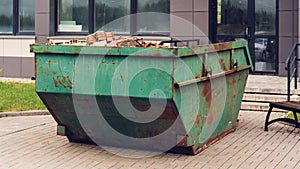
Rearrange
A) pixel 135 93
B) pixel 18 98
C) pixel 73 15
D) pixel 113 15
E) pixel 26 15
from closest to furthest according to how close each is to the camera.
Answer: pixel 135 93
pixel 18 98
pixel 113 15
pixel 73 15
pixel 26 15

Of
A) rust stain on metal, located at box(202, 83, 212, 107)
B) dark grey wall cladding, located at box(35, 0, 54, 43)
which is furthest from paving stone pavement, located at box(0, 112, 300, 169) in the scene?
dark grey wall cladding, located at box(35, 0, 54, 43)

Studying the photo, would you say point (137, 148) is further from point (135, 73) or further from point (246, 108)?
point (246, 108)

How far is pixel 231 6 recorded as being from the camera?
16094 mm

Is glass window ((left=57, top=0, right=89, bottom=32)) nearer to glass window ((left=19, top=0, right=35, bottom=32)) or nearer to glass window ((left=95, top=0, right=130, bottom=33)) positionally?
glass window ((left=95, top=0, right=130, bottom=33))

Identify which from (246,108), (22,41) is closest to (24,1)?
(22,41)

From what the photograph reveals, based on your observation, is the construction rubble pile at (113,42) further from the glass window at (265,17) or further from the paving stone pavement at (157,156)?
the glass window at (265,17)

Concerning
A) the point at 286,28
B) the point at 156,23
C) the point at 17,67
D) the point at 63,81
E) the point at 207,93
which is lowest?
the point at 207,93

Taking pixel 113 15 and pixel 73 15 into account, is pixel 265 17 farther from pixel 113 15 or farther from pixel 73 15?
pixel 73 15

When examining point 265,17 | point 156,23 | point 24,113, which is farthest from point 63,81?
point 156,23

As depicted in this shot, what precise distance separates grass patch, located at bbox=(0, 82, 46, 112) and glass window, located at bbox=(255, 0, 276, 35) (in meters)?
6.37

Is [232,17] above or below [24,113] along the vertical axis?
above

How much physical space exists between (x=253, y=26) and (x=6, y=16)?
8.16 metres

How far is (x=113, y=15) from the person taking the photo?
17609 mm

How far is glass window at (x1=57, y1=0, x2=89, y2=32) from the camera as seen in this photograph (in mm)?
17859
